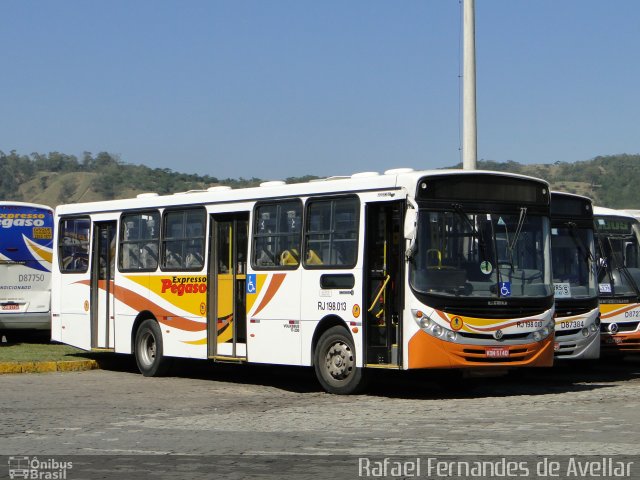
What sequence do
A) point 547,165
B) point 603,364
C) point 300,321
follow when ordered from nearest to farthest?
point 300,321, point 603,364, point 547,165

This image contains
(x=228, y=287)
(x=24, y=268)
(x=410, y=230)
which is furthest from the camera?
(x=24, y=268)

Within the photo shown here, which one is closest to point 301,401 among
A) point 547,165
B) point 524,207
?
point 524,207

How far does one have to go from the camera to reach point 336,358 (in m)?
16.9

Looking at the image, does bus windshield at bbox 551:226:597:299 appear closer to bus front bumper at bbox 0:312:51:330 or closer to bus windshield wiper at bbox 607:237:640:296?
bus windshield wiper at bbox 607:237:640:296

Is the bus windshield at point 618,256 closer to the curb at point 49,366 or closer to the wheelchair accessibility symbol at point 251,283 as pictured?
the wheelchair accessibility symbol at point 251,283

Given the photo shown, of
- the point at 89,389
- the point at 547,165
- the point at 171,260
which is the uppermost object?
the point at 547,165

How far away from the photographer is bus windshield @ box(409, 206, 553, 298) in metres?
15.9

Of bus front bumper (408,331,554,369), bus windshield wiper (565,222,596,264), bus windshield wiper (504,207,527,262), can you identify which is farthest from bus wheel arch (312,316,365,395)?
bus windshield wiper (565,222,596,264)

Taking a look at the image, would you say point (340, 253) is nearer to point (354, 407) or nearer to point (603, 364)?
point (354, 407)

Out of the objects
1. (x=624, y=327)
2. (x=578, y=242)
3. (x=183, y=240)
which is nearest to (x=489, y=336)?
(x=578, y=242)

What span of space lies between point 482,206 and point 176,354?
20.8ft

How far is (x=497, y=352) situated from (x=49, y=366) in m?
8.68

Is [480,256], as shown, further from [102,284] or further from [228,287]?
[102,284]

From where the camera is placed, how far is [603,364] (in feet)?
78.8
